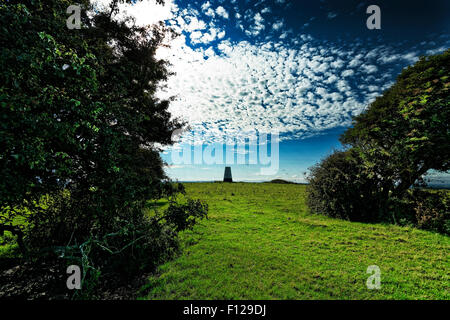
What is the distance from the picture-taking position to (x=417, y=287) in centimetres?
452

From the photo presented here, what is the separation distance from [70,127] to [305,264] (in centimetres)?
764

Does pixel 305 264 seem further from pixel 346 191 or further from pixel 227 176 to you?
pixel 227 176

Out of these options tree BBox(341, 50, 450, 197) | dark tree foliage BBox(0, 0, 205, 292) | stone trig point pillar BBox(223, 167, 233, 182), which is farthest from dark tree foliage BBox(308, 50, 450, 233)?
stone trig point pillar BBox(223, 167, 233, 182)

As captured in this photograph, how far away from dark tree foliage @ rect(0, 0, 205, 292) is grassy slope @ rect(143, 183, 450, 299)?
2059 millimetres

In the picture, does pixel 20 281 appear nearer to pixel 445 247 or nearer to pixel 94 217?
pixel 94 217

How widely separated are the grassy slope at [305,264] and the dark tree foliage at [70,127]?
2.06 meters

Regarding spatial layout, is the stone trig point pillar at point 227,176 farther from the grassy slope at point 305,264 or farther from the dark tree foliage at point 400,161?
the grassy slope at point 305,264

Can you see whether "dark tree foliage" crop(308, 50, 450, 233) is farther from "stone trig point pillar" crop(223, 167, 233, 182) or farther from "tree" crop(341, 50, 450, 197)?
"stone trig point pillar" crop(223, 167, 233, 182)

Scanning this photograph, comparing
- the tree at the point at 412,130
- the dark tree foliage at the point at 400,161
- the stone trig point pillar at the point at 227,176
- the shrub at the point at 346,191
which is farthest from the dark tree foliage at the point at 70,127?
the stone trig point pillar at the point at 227,176
